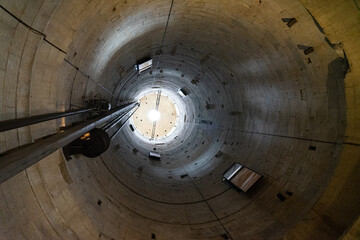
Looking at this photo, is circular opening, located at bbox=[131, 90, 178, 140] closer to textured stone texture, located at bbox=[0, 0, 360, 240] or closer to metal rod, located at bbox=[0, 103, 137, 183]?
textured stone texture, located at bbox=[0, 0, 360, 240]

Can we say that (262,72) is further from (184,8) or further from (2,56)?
(2,56)

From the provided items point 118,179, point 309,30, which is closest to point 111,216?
point 118,179

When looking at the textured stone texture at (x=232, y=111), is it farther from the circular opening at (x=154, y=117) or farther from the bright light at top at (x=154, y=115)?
the bright light at top at (x=154, y=115)

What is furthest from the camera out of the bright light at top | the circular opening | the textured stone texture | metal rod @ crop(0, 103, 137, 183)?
the bright light at top

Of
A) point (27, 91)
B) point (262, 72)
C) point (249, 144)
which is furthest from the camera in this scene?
point (249, 144)

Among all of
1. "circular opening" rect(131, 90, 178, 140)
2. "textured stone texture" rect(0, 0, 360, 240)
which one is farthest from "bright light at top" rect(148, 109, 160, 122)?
"textured stone texture" rect(0, 0, 360, 240)

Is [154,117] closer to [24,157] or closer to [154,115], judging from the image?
[154,115]

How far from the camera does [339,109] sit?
5.44 m

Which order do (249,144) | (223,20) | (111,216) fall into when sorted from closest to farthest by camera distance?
(111,216) < (223,20) < (249,144)

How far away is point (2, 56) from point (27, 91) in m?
0.75

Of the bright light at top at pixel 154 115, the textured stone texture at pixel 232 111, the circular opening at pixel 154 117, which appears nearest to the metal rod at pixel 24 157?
the textured stone texture at pixel 232 111

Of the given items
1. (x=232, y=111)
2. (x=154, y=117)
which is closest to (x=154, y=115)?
(x=154, y=117)

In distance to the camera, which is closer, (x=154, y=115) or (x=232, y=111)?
(x=232, y=111)

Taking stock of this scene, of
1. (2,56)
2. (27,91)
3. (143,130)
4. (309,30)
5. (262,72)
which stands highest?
A: (309,30)
